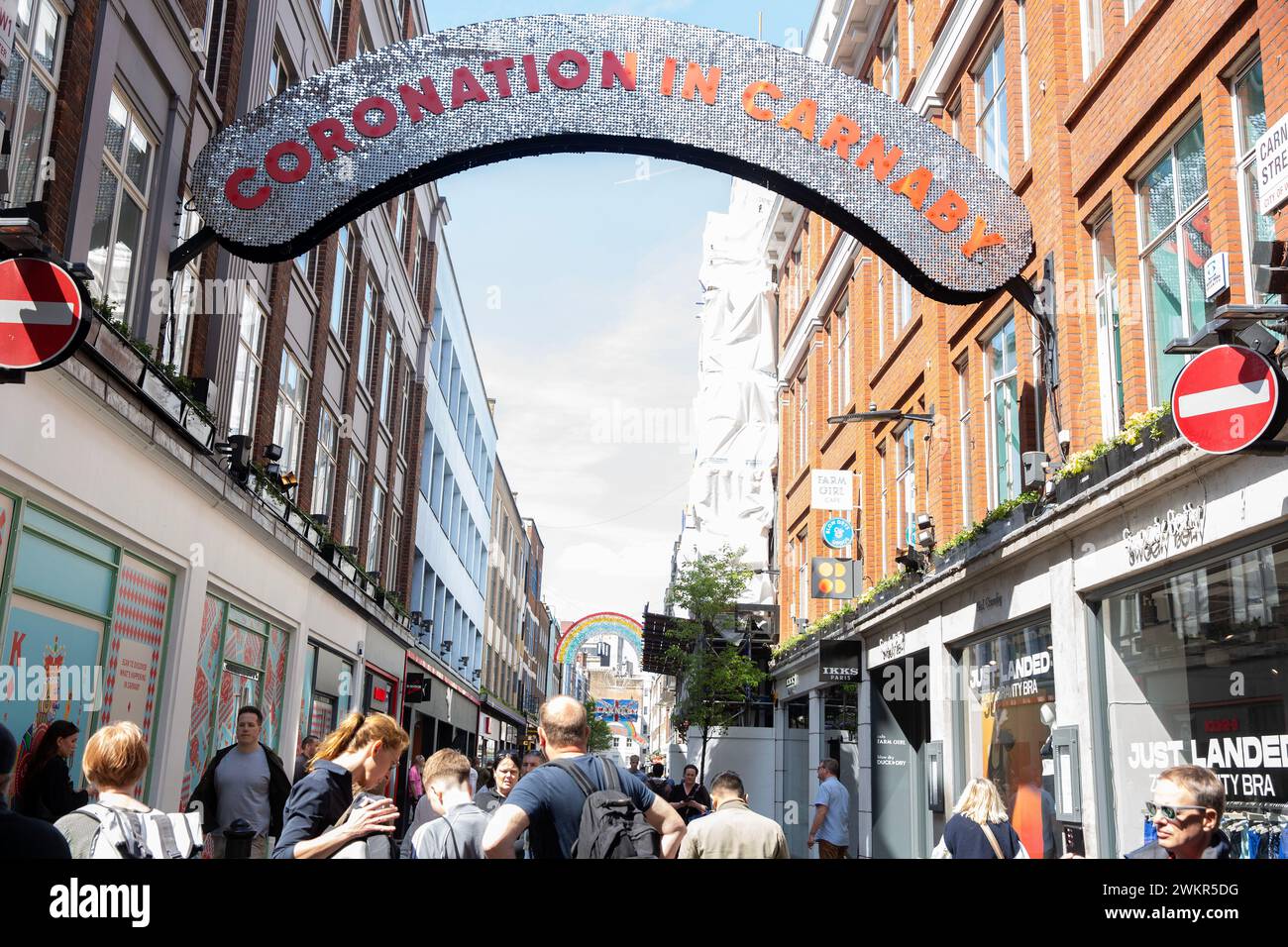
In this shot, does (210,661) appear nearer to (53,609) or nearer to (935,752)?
(53,609)

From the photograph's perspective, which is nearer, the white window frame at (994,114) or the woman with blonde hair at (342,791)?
the woman with blonde hair at (342,791)

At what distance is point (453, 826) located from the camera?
500cm

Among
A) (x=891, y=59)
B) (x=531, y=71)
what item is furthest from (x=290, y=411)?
(x=891, y=59)

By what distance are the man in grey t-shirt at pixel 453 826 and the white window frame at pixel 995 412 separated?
371 inches

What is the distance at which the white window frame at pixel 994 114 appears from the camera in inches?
567

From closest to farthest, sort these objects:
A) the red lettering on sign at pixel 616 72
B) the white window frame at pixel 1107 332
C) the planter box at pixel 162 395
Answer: the planter box at pixel 162 395 < the white window frame at pixel 1107 332 < the red lettering on sign at pixel 616 72

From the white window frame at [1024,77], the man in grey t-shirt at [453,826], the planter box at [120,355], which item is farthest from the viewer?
the white window frame at [1024,77]

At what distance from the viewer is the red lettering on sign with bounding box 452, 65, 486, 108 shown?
11742 millimetres

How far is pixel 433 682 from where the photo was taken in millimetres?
32562

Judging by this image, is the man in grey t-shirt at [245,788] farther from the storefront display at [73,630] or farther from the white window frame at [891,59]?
the white window frame at [891,59]

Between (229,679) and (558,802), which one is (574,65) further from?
(558,802)

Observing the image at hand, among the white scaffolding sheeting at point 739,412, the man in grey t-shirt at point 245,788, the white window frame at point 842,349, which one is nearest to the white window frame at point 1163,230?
the man in grey t-shirt at point 245,788

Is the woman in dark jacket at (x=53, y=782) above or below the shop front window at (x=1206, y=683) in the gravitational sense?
below
